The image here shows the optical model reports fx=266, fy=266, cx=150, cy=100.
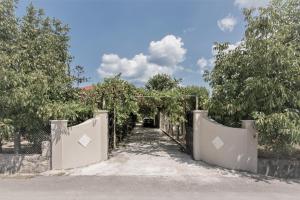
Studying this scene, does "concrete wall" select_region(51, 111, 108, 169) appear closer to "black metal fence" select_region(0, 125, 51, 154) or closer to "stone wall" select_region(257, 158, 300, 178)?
"black metal fence" select_region(0, 125, 51, 154)

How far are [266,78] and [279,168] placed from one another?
8.94 ft

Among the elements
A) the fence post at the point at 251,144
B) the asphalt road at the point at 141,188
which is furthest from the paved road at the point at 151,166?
the fence post at the point at 251,144

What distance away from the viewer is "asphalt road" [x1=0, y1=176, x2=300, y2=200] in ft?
18.9

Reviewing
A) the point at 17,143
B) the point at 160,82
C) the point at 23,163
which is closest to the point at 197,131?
the point at 23,163

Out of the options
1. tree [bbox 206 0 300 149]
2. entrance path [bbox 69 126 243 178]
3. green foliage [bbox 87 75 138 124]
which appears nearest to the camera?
tree [bbox 206 0 300 149]

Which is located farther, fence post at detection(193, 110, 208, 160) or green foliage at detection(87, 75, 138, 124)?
green foliage at detection(87, 75, 138, 124)

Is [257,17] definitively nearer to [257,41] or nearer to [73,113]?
[257,41]

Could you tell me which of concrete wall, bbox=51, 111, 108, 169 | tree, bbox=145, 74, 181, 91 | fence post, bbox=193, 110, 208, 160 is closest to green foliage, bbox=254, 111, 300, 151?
fence post, bbox=193, 110, 208, 160

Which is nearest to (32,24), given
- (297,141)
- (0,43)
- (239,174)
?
(0,43)

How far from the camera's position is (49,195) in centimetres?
577

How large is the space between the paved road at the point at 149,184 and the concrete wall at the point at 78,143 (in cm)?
37

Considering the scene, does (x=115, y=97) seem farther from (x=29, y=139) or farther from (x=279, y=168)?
(x=279, y=168)

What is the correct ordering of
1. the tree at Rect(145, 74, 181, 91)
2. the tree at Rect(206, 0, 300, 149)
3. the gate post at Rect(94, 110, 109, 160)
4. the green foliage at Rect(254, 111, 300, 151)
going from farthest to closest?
the tree at Rect(145, 74, 181, 91)
the gate post at Rect(94, 110, 109, 160)
the tree at Rect(206, 0, 300, 149)
the green foliage at Rect(254, 111, 300, 151)

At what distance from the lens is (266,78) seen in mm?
7547
